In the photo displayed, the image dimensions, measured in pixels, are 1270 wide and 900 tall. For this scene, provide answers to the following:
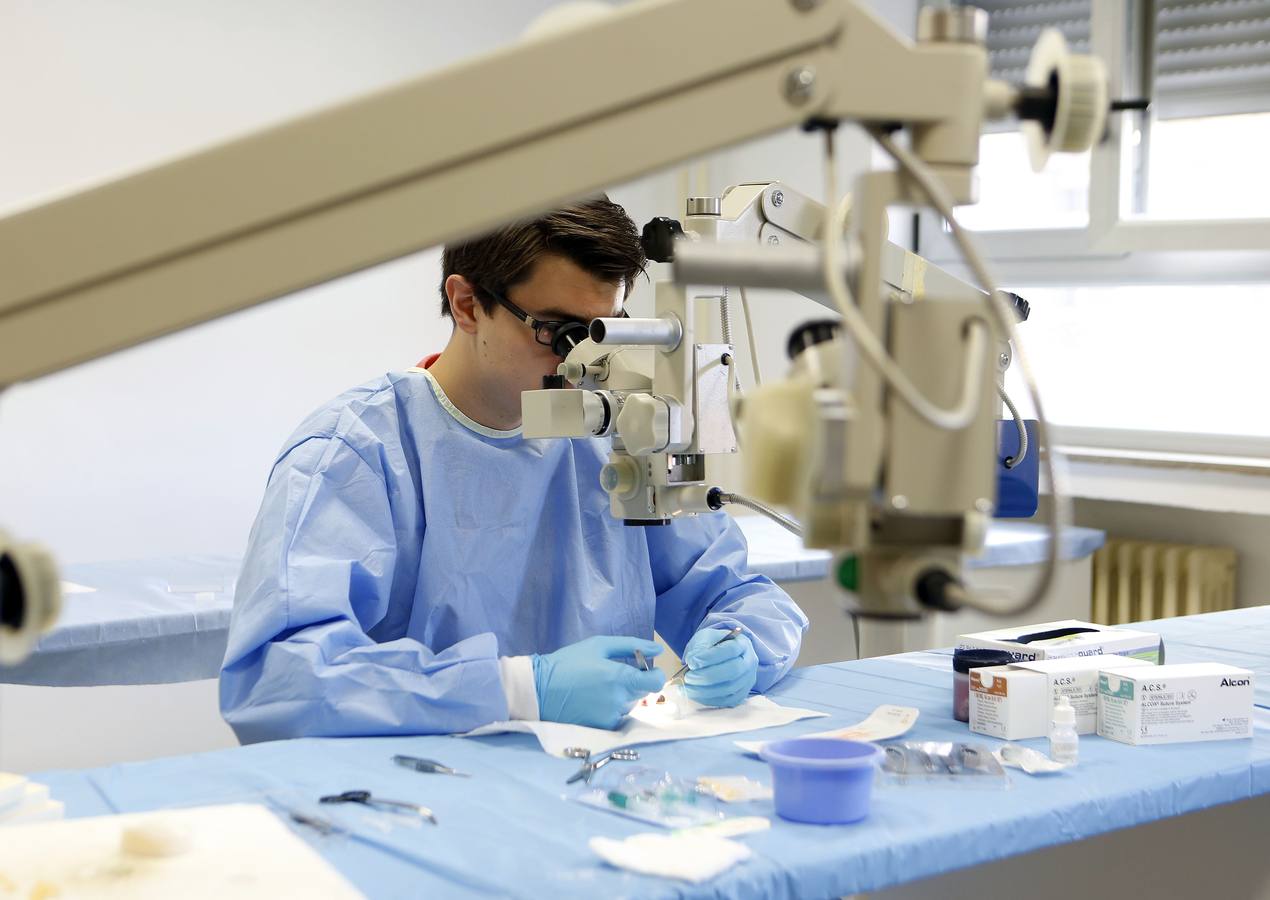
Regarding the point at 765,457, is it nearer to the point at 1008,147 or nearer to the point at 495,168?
the point at 495,168

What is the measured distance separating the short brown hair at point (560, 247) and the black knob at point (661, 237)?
349 mm

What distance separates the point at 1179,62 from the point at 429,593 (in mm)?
3017

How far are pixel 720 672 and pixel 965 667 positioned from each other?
340 mm

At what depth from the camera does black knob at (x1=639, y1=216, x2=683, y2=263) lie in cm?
162

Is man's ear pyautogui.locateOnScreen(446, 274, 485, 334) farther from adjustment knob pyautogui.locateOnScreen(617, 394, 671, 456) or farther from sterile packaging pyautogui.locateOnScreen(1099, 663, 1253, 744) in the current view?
sterile packaging pyautogui.locateOnScreen(1099, 663, 1253, 744)

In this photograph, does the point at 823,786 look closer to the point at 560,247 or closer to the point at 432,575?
the point at 432,575

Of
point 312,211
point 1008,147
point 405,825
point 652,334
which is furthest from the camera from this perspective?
point 1008,147

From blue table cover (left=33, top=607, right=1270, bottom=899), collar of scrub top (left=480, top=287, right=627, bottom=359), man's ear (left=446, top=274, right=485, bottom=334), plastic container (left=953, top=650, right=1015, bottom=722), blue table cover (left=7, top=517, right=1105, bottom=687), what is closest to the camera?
blue table cover (left=33, top=607, right=1270, bottom=899)

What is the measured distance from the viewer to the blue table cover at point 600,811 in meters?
1.24

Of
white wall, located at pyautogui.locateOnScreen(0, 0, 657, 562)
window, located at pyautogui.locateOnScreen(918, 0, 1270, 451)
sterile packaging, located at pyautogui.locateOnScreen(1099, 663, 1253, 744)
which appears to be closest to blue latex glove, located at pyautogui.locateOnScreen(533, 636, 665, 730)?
sterile packaging, located at pyautogui.locateOnScreen(1099, 663, 1253, 744)

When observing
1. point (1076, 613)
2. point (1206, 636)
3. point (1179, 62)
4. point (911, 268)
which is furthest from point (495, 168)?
point (1179, 62)

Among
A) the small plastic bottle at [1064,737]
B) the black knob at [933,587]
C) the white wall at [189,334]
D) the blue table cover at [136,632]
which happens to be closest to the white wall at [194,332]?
the white wall at [189,334]

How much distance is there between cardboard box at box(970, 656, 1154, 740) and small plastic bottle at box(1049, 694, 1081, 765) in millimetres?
64

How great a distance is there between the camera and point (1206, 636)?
234 cm
